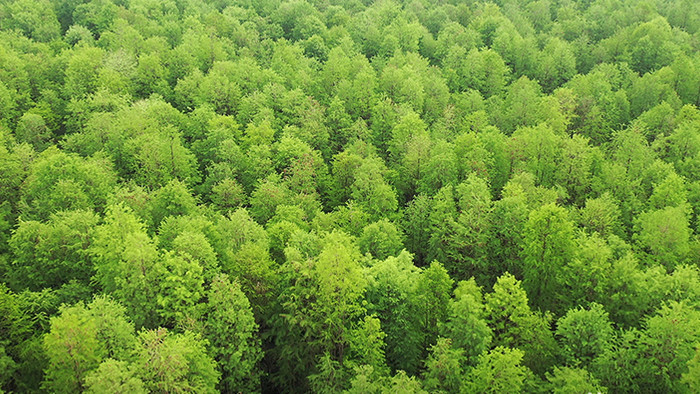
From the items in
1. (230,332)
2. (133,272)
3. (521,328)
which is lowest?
(230,332)

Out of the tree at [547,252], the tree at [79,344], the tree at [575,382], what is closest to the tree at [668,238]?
the tree at [547,252]

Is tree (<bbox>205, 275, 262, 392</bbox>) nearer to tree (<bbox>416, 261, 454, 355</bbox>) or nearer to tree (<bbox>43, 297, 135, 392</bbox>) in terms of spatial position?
tree (<bbox>43, 297, 135, 392</bbox>)

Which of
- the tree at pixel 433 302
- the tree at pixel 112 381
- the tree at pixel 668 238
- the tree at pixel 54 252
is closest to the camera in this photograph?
the tree at pixel 112 381

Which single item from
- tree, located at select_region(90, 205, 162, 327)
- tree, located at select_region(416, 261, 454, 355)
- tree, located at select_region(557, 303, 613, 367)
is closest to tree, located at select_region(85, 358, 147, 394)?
tree, located at select_region(90, 205, 162, 327)

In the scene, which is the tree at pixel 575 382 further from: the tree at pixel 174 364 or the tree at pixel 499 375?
the tree at pixel 174 364

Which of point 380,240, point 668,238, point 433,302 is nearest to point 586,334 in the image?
point 433,302

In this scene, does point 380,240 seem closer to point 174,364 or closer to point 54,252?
point 174,364

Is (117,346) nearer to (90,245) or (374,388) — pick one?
(90,245)

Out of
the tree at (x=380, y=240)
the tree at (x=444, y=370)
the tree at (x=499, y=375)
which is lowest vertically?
the tree at (x=380, y=240)
